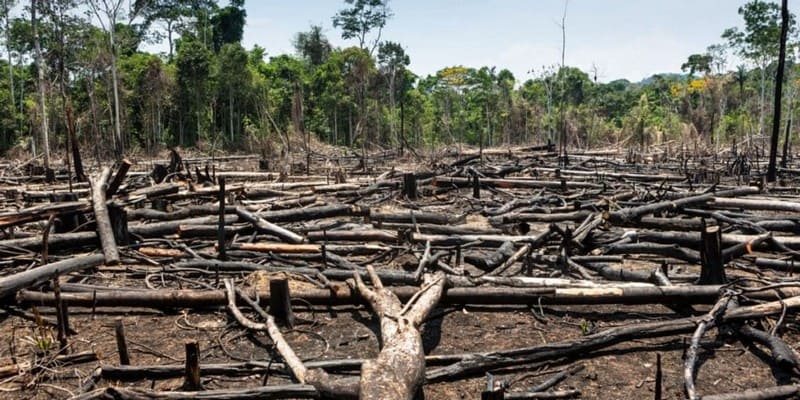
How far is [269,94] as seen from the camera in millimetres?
36812

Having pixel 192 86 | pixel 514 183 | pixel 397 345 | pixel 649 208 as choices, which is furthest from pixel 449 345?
pixel 192 86

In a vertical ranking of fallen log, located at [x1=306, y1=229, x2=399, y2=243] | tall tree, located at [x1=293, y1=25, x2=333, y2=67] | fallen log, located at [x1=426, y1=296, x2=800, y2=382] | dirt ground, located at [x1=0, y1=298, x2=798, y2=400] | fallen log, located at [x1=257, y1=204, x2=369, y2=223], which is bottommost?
dirt ground, located at [x1=0, y1=298, x2=798, y2=400]

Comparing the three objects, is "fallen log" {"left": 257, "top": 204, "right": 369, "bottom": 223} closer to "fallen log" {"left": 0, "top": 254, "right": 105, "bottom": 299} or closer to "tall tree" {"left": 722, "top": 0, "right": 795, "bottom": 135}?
"fallen log" {"left": 0, "top": 254, "right": 105, "bottom": 299}

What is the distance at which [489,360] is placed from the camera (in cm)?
365

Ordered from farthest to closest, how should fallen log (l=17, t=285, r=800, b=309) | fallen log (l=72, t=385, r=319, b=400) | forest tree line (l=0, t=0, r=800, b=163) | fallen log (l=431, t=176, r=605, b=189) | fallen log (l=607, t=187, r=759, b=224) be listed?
forest tree line (l=0, t=0, r=800, b=163) → fallen log (l=431, t=176, r=605, b=189) → fallen log (l=607, t=187, r=759, b=224) → fallen log (l=17, t=285, r=800, b=309) → fallen log (l=72, t=385, r=319, b=400)

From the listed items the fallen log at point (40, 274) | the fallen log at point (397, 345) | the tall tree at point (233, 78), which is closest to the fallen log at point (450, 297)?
the fallen log at point (40, 274)

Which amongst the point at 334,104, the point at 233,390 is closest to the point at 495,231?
the point at 233,390

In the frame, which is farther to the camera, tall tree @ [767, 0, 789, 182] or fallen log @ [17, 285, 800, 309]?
tall tree @ [767, 0, 789, 182]

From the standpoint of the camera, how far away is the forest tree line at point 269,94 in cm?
2864

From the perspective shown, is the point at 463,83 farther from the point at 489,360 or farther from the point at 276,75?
the point at 489,360

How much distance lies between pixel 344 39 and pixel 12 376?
43.5 metres

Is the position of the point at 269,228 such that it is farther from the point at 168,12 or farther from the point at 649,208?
the point at 168,12

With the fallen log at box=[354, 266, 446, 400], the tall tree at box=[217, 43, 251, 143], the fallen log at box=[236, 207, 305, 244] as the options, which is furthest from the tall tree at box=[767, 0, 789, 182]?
the tall tree at box=[217, 43, 251, 143]

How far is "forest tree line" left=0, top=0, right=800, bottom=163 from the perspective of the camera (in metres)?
28.6
